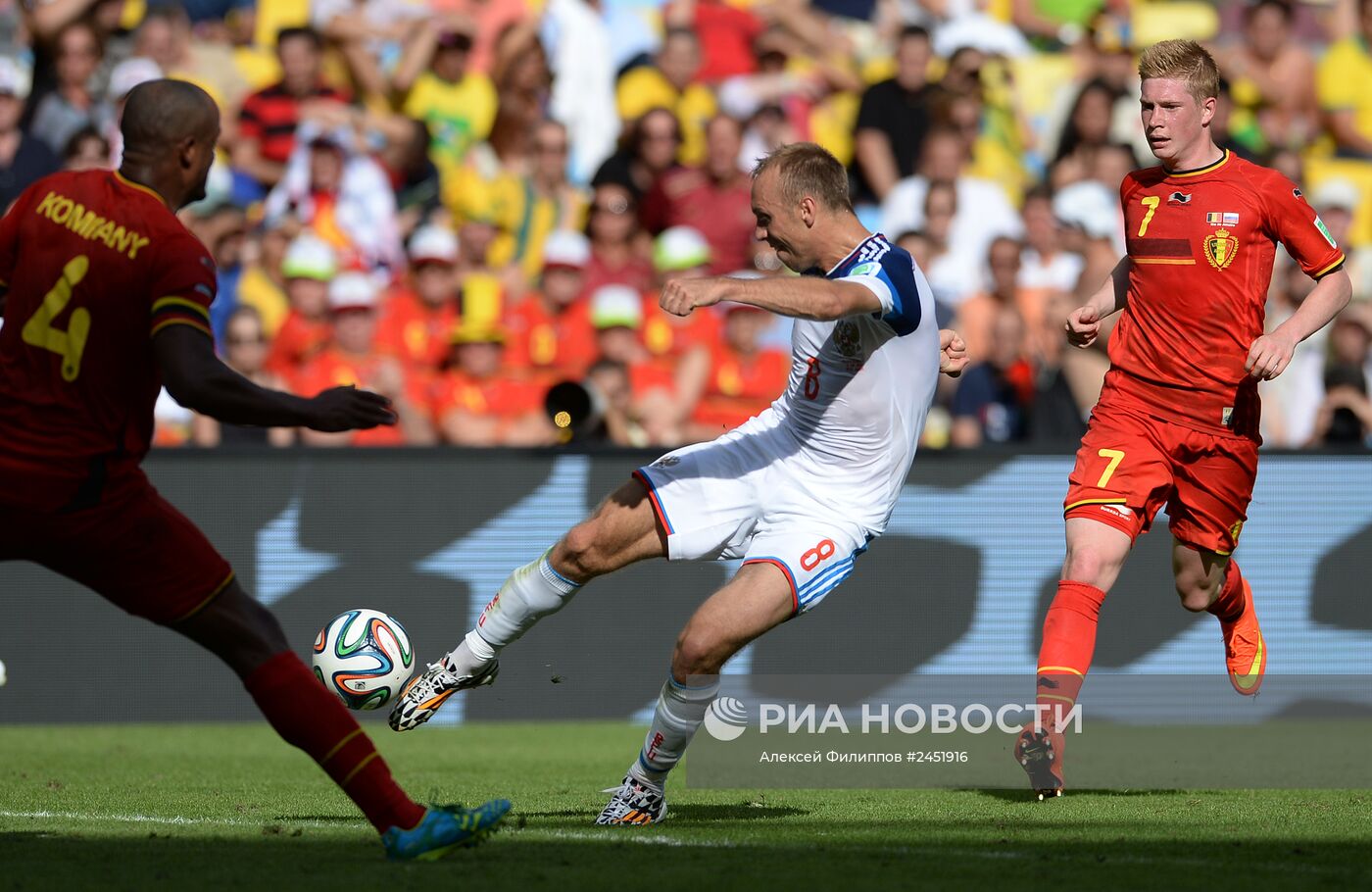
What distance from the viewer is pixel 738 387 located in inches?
500

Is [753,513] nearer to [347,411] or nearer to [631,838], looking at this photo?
[631,838]

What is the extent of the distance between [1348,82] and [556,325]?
798 centimetres

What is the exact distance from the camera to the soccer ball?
23.9ft

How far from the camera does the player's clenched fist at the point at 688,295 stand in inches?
230

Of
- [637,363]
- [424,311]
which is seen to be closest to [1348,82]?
[637,363]

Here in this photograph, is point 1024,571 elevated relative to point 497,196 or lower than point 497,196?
lower

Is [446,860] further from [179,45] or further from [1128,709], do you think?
[179,45]

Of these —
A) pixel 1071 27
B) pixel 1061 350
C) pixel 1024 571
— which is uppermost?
pixel 1071 27

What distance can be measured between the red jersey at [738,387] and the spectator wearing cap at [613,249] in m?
1.27

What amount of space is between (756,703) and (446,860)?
17.4 ft

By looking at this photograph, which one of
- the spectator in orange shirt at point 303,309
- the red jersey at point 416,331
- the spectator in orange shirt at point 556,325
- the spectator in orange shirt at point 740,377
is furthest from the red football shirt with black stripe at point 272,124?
the spectator in orange shirt at point 740,377

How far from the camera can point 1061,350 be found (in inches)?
521

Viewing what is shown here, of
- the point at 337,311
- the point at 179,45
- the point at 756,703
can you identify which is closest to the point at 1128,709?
the point at 756,703

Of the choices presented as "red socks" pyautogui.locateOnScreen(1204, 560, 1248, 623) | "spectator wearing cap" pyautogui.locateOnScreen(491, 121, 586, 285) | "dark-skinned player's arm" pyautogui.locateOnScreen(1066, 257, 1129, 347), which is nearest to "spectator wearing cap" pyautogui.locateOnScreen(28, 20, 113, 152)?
"spectator wearing cap" pyautogui.locateOnScreen(491, 121, 586, 285)
